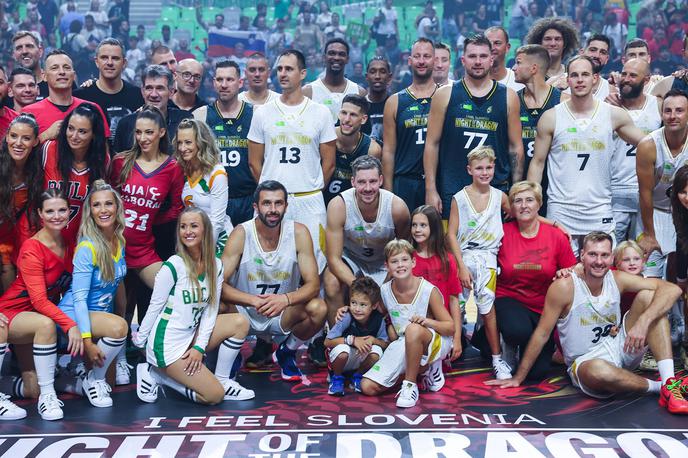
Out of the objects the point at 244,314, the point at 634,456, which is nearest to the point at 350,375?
the point at 244,314

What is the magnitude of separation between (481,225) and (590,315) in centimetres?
87

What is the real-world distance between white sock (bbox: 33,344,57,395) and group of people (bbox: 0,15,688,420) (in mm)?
25

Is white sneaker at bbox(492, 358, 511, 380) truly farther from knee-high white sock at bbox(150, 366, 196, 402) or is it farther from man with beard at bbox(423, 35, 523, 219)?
knee-high white sock at bbox(150, 366, 196, 402)

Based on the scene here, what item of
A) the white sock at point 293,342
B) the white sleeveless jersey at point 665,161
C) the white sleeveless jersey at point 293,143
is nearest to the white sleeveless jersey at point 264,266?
the white sock at point 293,342

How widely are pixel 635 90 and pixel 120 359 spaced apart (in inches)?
153

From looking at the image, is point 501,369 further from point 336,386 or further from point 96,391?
point 96,391

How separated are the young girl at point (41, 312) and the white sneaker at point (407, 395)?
1.72 meters

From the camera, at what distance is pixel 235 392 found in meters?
4.72

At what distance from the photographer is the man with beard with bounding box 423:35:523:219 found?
5652 mm

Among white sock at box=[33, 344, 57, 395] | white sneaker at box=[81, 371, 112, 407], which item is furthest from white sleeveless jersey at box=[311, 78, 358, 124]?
white sock at box=[33, 344, 57, 395]

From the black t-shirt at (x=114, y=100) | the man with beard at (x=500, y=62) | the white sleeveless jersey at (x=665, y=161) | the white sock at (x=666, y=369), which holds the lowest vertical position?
the white sock at (x=666, y=369)

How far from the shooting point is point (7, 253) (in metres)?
4.91

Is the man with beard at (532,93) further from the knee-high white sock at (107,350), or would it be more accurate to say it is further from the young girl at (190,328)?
the knee-high white sock at (107,350)

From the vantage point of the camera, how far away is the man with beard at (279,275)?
5.12 m
